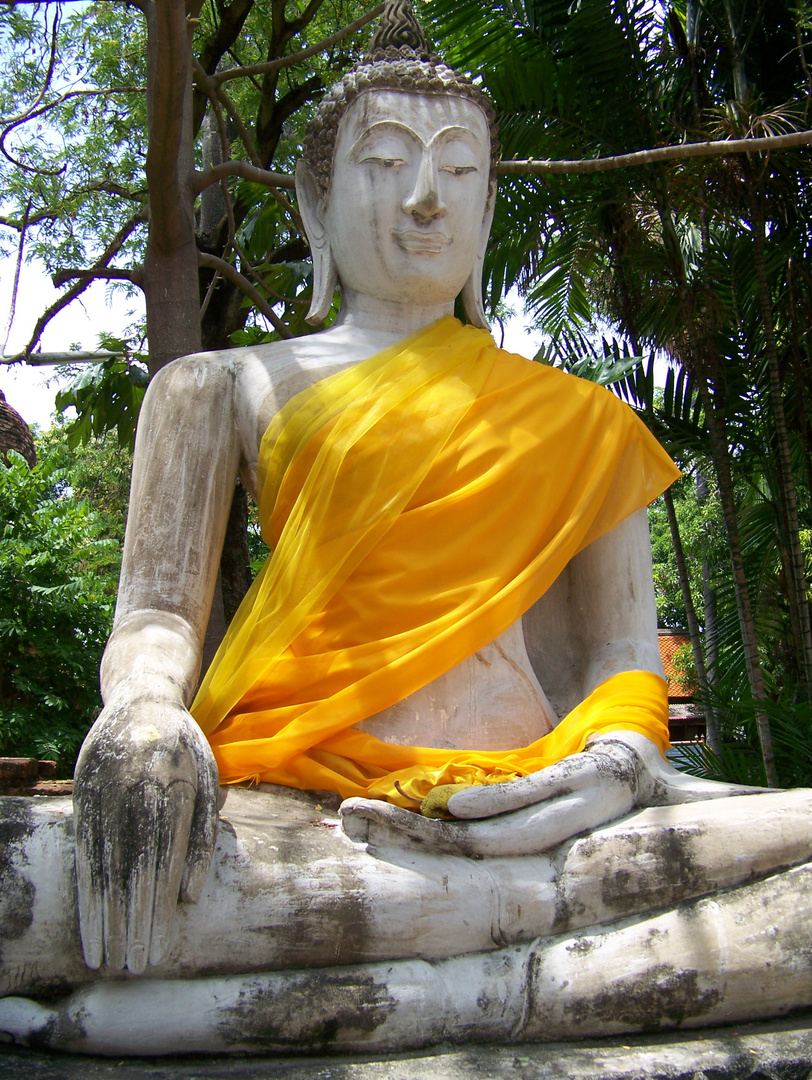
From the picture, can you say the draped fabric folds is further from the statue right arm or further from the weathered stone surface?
the weathered stone surface

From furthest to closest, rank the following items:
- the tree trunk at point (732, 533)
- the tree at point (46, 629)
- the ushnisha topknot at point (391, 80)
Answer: the tree trunk at point (732, 533), the tree at point (46, 629), the ushnisha topknot at point (391, 80)

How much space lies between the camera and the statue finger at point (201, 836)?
6.85ft

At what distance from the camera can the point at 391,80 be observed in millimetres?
3354

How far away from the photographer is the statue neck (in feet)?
11.2

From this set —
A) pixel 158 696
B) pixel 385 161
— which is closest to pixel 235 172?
pixel 385 161

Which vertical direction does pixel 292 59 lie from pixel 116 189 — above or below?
above

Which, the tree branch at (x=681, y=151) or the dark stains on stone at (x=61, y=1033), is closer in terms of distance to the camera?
the dark stains on stone at (x=61, y=1033)

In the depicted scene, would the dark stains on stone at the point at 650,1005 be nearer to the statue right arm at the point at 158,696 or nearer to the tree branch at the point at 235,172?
the statue right arm at the point at 158,696

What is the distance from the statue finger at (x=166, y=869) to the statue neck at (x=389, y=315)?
5.90 ft

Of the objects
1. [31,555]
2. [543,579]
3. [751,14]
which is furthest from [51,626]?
[751,14]

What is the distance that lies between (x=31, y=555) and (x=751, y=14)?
6307 mm

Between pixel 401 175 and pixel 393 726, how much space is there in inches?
63.8

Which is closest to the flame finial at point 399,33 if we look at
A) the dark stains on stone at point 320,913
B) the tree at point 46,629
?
the dark stains on stone at point 320,913

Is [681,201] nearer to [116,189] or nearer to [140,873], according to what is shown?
[116,189]
